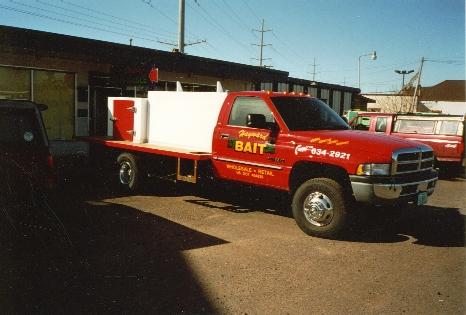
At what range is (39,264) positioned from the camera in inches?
188

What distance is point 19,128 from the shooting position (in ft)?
18.1

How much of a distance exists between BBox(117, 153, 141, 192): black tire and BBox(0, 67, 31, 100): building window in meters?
6.85

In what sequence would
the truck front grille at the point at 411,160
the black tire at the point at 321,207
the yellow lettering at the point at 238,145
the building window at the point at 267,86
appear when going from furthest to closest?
the building window at the point at 267,86, the yellow lettering at the point at 238,145, the black tire at the point at 321,207, the truck front grille at the point at 411,160

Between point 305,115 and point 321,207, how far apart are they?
69.9 inches

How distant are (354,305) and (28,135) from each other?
4.45 meters

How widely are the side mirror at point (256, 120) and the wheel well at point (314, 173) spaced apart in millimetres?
881

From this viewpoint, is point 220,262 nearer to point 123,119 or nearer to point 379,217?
point 379,217

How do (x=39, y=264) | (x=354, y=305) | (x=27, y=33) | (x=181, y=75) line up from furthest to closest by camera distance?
(x=181, y=75) → (x=27, y=33) → (x=39, y=264) → (x=354, y=305)

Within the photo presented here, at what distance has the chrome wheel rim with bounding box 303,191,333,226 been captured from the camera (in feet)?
20.5

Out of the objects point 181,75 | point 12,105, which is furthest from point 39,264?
point 181,75

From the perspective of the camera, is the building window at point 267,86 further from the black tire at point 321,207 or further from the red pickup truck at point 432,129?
the black tire at point 321,207

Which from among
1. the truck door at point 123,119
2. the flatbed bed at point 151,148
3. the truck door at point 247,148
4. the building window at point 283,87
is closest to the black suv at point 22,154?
the flatbed bed at point 151,148

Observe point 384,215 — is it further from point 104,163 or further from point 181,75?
point 181,75

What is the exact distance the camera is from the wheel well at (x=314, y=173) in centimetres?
642
